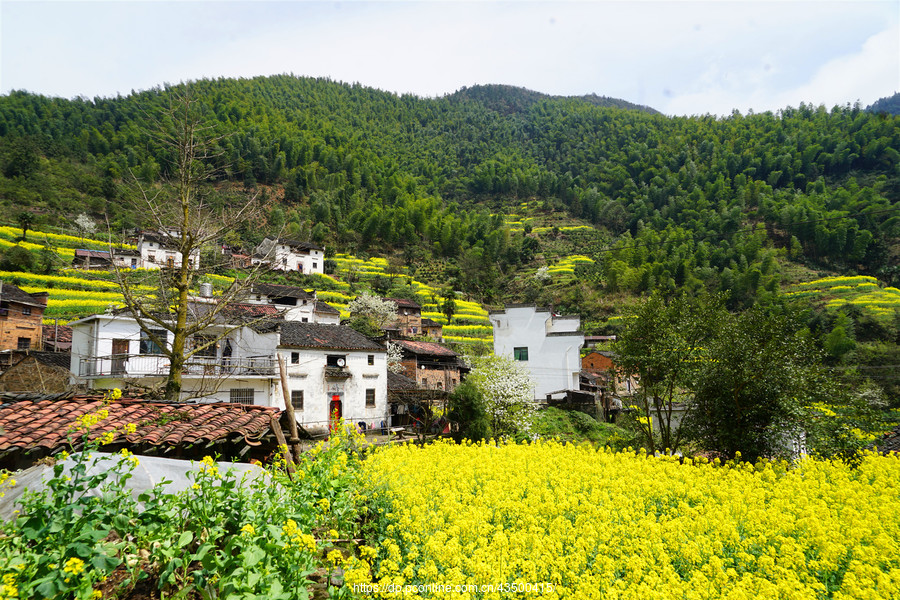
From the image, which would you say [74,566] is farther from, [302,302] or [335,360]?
[302,302]

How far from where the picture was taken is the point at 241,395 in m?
22.4

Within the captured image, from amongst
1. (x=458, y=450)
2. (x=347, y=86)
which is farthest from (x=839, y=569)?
(x=347, y=86)

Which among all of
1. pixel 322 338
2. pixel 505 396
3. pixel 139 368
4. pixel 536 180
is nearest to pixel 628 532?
pixel 505 396

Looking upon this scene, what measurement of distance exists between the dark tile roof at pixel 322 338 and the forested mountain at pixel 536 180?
25558mm

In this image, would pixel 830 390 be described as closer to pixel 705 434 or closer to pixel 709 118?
pixel 705 434

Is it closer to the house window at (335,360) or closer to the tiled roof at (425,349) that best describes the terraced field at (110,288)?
the house window at (335,360)

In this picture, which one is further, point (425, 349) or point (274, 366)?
point (425, 349)

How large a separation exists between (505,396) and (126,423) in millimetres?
19836

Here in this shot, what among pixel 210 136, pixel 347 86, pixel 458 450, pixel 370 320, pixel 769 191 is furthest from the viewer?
pixel 347 86

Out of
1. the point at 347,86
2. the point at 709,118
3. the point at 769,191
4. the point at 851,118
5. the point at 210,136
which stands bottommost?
the point at 210,136

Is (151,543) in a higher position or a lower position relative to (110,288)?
lower

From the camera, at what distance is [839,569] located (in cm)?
509

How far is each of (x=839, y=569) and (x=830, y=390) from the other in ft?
28.6

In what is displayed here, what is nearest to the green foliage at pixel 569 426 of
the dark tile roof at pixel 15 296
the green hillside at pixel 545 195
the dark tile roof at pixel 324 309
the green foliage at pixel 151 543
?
the green foliage at pixel 151 543
